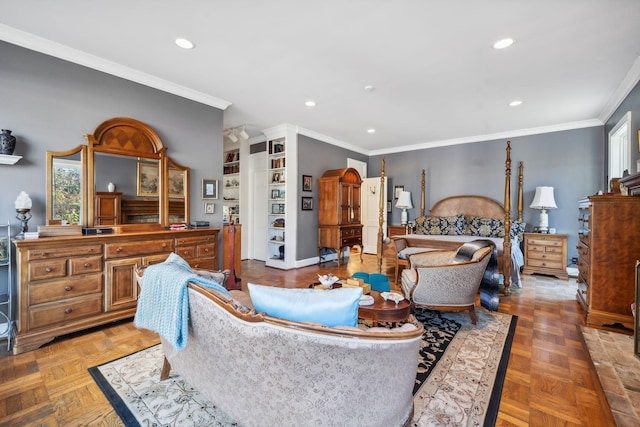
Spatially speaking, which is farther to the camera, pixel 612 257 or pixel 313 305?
pixel 612 257

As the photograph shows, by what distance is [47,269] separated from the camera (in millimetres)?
2338

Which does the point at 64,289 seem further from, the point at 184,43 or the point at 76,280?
the point at 184,43

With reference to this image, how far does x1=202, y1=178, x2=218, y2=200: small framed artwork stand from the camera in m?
3.83

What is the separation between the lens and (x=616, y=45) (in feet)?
8.43

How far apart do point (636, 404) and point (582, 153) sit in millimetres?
4756

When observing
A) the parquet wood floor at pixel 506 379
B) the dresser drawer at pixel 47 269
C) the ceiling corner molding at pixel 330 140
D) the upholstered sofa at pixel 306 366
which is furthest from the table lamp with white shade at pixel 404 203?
the dresser drawer at pixel 47 269

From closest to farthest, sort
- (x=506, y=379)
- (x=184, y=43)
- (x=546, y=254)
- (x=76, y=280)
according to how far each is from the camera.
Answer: (x=506, y=379)
(x=76, y=280)
(x=184, y=43)
(x=546, y=254)

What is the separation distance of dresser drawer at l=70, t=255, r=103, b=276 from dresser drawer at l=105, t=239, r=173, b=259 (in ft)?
0.30

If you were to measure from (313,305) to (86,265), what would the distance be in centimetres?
251

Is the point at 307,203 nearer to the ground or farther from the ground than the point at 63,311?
farther from the ground

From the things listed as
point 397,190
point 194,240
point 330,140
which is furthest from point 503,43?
point 397,190

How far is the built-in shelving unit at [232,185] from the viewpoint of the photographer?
6.38m

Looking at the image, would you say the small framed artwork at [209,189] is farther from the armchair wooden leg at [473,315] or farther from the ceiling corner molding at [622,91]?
the ceiling corner molding at [622,91]

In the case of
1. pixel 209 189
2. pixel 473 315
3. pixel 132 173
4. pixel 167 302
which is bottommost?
pixel 473 315
